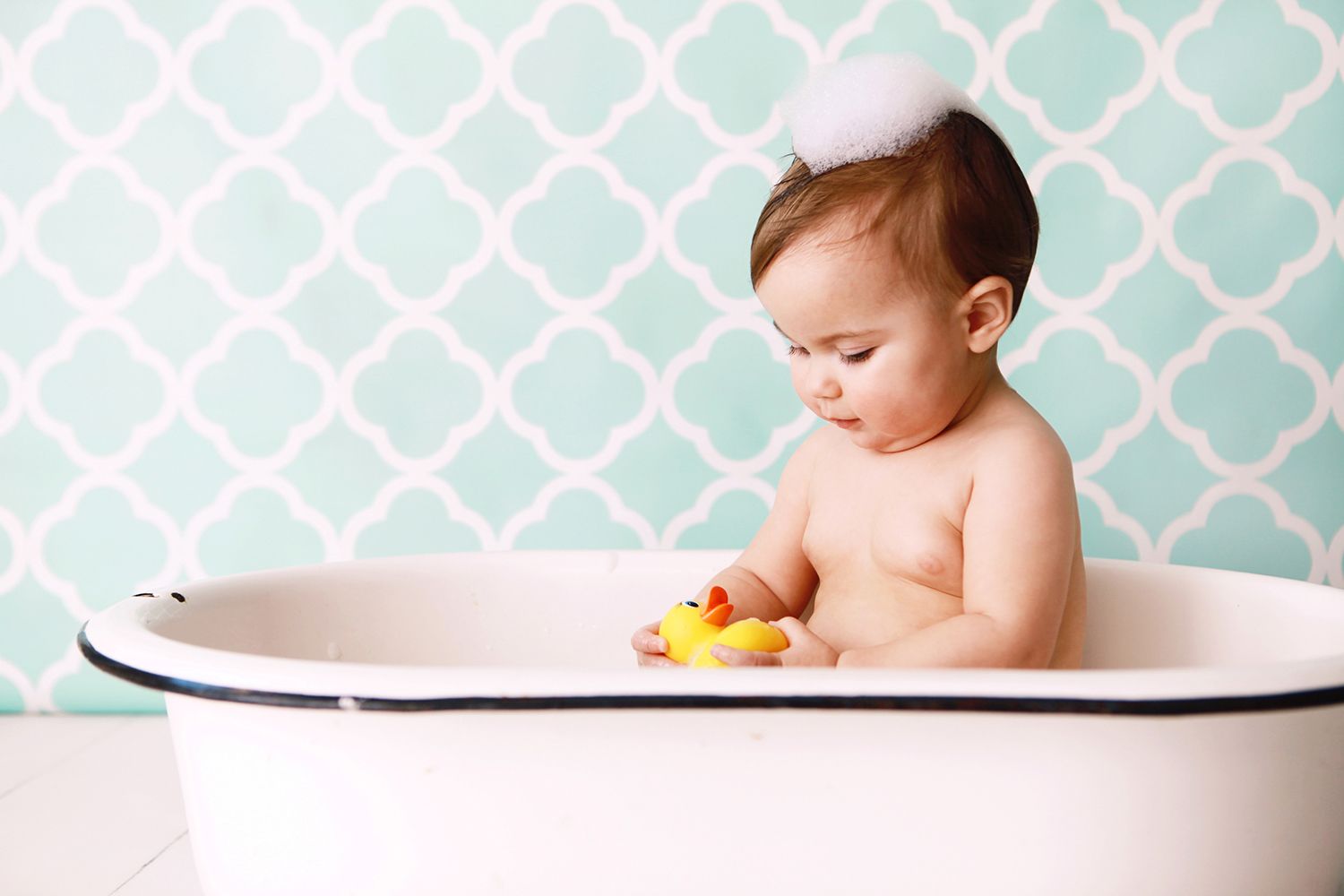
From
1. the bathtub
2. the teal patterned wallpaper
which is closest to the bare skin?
the bathtub

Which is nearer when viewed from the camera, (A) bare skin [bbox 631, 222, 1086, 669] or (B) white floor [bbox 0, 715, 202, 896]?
(A) bare skin [bbox 631, 222, 1086, 669]

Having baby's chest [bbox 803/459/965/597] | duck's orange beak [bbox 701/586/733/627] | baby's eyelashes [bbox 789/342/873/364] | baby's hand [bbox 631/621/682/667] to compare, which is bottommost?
baby's hand [bbox 631/621/682/667]

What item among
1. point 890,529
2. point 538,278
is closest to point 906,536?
point 890,529

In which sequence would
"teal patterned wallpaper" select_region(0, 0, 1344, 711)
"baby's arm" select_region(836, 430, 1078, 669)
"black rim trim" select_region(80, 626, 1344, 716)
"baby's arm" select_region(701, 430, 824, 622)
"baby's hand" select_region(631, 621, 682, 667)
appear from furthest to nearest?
"teal patterned wallpaper" select_region(0, 0, 1344, 711) → "baby's arm" select_region(701, 430, 824, 622) → "baby's hand" select_region(631, 621, 682, 667) → "baby's arm" select_region(836, 430, 1078, 669) → "black rim trim" select_region(80, 626, 1344, 716)

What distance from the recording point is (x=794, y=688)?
1.75 feet

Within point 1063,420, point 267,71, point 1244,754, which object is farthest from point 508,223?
point 1244,754

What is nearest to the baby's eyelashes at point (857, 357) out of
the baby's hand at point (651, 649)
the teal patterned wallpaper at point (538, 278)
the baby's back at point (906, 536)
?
the baby's back at point (906, 536)

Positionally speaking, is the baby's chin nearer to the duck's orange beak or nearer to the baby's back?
the baby's back

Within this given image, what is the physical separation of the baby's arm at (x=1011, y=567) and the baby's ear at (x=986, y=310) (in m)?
0.07

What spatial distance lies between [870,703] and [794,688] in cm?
4

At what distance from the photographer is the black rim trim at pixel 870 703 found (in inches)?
20.7

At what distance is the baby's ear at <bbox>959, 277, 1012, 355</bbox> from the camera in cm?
76

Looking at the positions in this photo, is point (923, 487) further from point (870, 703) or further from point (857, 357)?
point (870, 703)

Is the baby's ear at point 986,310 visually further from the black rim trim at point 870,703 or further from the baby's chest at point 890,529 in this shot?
the black rim trim at point 870,703
